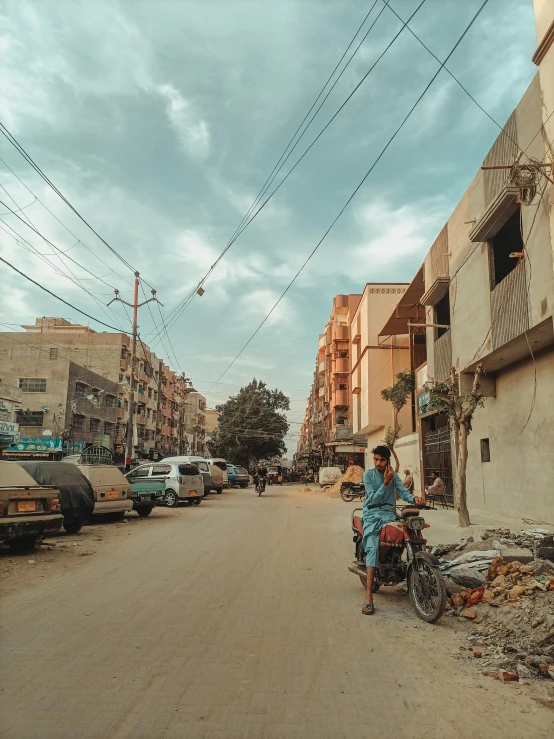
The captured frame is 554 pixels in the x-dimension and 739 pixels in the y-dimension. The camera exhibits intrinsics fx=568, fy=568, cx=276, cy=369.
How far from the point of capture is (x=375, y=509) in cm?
659

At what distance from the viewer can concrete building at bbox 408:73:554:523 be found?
43.0 ft

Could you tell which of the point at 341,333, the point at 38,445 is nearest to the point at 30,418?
the point at 38,445

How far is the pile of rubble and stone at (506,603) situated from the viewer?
4.55 m

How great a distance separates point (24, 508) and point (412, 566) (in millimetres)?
6608

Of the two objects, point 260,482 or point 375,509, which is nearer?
point 375,509

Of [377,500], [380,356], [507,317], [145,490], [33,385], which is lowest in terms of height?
A: [145,490]

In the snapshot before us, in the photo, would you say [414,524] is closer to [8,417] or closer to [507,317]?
[507,317]

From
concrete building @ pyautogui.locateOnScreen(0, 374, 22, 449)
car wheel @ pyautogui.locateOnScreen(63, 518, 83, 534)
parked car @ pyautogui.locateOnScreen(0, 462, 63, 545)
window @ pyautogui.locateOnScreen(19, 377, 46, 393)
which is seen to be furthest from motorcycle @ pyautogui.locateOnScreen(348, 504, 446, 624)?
window @ pyautogui.locateOnScreen(19, 377, 46, 393)

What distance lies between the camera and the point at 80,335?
58938mm

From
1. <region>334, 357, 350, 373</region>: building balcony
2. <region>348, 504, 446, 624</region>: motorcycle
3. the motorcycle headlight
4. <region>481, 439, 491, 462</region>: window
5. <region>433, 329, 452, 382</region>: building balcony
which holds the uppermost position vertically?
<region>334, 357, 350, 373</region>: building balcony

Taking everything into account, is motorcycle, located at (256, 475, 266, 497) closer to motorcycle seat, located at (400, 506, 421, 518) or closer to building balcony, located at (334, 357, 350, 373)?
motorcycle seat, located at (400, 506, 421, 518)

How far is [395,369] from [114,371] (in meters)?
29.8

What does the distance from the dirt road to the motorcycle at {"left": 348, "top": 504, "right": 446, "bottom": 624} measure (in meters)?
0.23

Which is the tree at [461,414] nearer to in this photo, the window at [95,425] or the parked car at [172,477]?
the parked car at [172,477]
